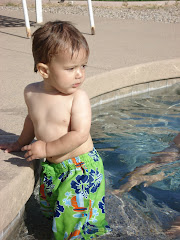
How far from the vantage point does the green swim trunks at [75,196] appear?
234 centimetres

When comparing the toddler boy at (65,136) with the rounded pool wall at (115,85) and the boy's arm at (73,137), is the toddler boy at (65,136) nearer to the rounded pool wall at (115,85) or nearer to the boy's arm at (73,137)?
the boy's arm at (73,137)

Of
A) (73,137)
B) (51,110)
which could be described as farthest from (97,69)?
(73,137)

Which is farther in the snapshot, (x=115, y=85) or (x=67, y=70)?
(x=115, y=85)

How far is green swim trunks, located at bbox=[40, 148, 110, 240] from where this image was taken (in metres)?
2.34

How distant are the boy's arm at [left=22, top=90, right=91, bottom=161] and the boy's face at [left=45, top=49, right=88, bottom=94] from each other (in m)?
0.09

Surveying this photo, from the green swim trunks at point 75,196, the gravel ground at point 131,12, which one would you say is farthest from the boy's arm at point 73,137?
the gravel ground at point 131,12

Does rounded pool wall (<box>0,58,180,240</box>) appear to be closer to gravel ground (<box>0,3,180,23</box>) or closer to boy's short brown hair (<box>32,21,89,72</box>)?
boy's short brown hair (<box>32,21,89,72</box>)

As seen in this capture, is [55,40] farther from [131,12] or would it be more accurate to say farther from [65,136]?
[131,12]

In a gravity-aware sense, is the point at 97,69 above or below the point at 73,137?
below

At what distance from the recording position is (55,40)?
219cm

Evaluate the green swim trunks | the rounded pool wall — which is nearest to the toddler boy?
the green swim trunks

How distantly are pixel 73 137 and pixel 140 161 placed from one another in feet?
4.77

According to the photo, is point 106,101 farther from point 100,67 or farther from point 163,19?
point 163,19

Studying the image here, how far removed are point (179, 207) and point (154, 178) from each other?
0.41 m
